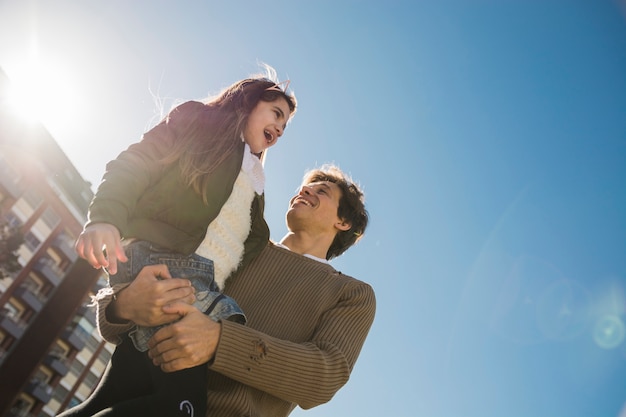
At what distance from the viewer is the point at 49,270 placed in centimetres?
3241

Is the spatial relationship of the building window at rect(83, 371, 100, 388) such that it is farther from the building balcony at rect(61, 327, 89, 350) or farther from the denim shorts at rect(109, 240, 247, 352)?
the denim shorts at rect(109, 240, 247, 352)

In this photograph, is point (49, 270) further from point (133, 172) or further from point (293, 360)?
point (293, 360)

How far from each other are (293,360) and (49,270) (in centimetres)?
3594

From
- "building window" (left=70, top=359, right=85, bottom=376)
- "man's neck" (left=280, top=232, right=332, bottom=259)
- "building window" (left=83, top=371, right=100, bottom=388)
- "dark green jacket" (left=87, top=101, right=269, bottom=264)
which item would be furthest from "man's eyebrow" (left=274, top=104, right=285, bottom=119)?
"building window" (left=83, top=371, right=100, bottom=388)

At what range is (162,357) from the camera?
5.22 ft

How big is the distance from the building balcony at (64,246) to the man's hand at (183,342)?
36425mm

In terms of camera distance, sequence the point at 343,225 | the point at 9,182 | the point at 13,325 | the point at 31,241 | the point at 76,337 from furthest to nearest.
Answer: the point at 76,337 < the point at 31,241 < the point at 13,325 < the point at 9,182 < the point at 343,225

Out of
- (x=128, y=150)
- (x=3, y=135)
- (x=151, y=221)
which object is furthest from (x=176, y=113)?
(x=3, y=135)

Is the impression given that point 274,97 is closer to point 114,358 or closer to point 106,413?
point 114,358

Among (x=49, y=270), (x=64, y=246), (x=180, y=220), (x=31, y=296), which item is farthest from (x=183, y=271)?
(x=64, y=246)

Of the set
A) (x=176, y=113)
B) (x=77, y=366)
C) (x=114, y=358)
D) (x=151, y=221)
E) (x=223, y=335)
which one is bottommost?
(x=77, y=366)

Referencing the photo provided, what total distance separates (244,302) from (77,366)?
39.4 m

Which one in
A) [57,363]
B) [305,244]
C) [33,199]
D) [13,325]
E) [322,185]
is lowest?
[57,363]

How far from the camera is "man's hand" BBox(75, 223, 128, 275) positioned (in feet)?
5.28
